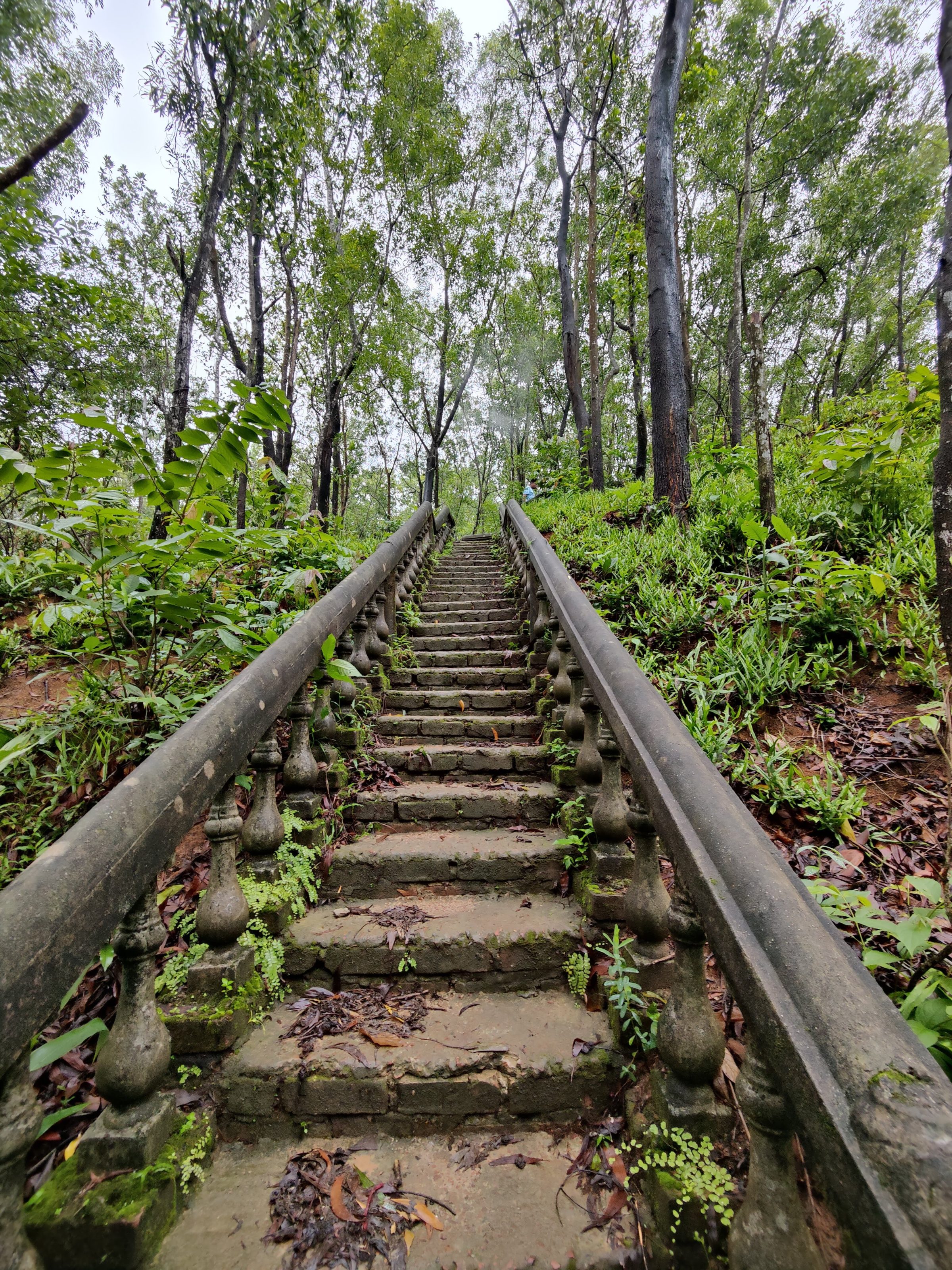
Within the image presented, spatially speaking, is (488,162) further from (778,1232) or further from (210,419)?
(778,1232)

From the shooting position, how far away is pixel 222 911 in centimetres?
171

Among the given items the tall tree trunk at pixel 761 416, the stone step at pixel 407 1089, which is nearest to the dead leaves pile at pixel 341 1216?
the stone step at pixel 407 1089

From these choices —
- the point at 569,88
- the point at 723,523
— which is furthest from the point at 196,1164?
the point at 569,88

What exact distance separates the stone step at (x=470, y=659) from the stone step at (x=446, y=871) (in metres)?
2.00

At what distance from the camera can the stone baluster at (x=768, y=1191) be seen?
0.92 m

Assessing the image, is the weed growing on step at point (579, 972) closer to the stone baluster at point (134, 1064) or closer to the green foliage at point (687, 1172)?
the green foliage at point (687, 1172)

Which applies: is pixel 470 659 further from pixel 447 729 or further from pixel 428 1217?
Answer: pixel 428 1217

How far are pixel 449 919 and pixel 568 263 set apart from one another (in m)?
13.3

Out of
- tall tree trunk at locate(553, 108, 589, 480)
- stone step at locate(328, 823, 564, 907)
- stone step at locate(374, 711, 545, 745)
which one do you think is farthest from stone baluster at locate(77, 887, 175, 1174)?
tall tree trunk at locate(553, 108, 589, 480)

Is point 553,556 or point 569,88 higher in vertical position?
point 569,88

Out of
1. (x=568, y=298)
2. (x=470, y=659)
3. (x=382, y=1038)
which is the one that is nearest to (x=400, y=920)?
(x=382, y=1038)

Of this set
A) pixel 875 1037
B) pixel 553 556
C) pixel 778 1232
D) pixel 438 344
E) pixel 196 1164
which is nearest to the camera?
pixel 875 1037

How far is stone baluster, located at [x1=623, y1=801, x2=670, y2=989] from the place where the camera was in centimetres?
162

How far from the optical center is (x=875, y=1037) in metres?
0.79
